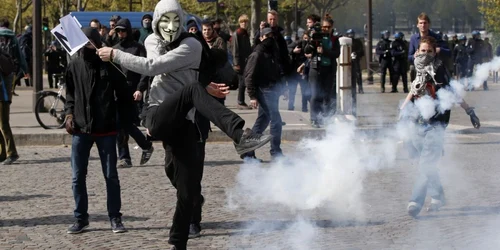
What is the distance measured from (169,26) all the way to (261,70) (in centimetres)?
561

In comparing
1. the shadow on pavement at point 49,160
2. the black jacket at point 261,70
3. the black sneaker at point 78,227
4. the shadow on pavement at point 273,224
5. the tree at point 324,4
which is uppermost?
the tree at point 324,4

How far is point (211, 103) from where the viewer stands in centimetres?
674

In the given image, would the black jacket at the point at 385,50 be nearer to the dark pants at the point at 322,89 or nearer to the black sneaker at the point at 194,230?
the dark pants at the point at 322,89

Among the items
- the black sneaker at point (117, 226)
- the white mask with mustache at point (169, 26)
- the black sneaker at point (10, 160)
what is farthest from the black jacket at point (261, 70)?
the white mask with mustache at point (169, 26)

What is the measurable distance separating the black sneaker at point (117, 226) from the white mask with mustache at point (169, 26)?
2163 mm

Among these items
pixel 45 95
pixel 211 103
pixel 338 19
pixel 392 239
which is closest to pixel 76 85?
pixel 211 103

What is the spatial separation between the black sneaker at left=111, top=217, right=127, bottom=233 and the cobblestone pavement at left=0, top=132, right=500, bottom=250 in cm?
7

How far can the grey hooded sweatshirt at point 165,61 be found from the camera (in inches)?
277

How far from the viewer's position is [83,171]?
8.75 meters

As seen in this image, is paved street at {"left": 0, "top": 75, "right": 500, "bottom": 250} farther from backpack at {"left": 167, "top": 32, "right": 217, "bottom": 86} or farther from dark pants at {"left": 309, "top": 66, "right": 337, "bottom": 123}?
dark pants at {"left": 309, "top": 66, "right": 337, "bottom": 123}

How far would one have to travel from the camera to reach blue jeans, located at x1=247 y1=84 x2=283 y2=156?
12.8 m

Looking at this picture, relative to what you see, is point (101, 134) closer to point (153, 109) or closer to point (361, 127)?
point (153, 109)

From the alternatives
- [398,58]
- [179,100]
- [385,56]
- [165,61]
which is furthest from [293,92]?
[179,100]

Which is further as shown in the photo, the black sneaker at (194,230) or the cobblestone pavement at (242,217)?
the black sneaker at (194,230)
